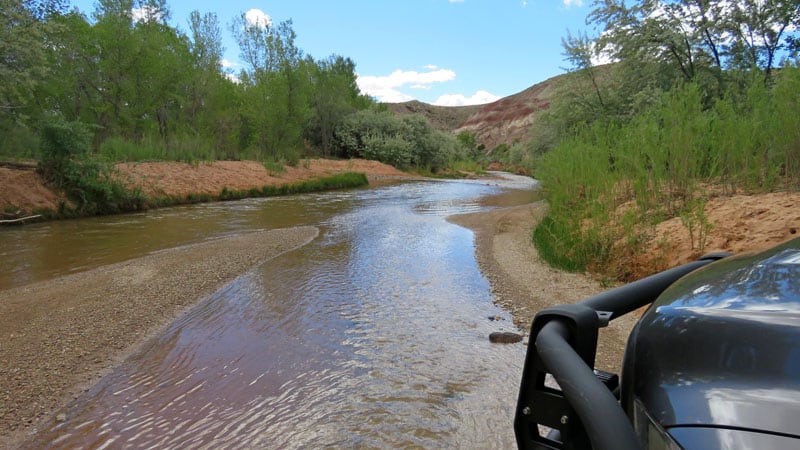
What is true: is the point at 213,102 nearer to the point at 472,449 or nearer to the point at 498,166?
the point at 472,449

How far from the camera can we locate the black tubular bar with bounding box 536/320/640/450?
0.76m

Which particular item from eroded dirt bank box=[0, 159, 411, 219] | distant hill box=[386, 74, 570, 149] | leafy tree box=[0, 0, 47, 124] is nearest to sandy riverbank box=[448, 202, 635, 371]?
leafy tree box=[0, 0, 47, 124]

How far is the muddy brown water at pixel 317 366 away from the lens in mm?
3385

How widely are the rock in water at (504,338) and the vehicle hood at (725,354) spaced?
3.96 metres

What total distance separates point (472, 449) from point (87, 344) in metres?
4.21

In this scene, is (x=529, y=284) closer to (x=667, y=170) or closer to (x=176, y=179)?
(x=667, y=170)

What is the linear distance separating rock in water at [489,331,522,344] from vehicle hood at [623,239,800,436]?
3962 millimetres

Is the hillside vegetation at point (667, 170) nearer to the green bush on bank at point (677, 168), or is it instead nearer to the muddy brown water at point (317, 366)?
the green bush on bank at point (677, 168)

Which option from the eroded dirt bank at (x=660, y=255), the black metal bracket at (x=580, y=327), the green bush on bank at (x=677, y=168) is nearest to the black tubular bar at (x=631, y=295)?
the black metal bracket at (x=580, y=327)

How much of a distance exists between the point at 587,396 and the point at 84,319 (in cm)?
629

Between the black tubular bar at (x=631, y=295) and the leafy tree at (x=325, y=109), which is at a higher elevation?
the leafy tree at (x=325, y=109)

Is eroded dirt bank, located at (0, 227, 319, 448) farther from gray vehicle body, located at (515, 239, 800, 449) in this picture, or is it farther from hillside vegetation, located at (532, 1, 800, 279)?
hillside vegetation, located at (532, 1, 800, 279)

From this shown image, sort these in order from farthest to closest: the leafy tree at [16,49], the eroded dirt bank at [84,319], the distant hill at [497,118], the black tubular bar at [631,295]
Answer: the distant hill at [497,118], the leafy tree at [16,49], the eroded dirt bank at [84,319], the black tubular bar at [631,295]

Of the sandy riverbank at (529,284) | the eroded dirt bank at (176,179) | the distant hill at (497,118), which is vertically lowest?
the sandy riverbank at (529,284)
